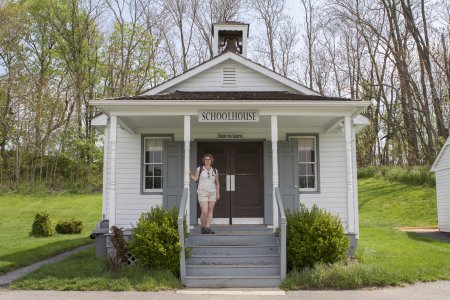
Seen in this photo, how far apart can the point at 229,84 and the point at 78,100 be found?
21.5 m

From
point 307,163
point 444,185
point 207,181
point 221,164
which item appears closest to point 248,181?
point 221,164

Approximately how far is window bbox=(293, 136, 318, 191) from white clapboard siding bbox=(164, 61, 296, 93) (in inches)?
63.4

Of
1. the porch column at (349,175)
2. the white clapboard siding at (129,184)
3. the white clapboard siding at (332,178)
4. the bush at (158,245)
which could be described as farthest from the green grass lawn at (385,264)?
the white clapboard siding at (129,184)

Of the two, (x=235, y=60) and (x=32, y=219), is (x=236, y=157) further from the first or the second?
(x=32, y=219)

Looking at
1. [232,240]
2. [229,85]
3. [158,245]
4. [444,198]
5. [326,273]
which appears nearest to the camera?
[326,273]

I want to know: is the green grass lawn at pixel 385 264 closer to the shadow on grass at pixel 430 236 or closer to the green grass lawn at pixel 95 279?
the shadow on grass at pixel 430 236

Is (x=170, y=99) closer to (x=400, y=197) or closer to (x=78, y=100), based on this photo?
(x=400, y=197)

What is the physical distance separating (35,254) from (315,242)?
7.58m

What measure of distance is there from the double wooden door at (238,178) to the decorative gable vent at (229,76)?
72.3 inches

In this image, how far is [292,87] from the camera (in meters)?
13.9

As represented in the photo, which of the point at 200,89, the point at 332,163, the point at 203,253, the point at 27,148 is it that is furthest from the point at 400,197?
the point at 27,148

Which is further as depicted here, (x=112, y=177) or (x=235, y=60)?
(x=235, y=60)

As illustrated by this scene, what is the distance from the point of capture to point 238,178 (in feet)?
44.2

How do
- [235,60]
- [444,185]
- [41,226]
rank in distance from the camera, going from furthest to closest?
[444,185] → [41,226] → [235,60]
